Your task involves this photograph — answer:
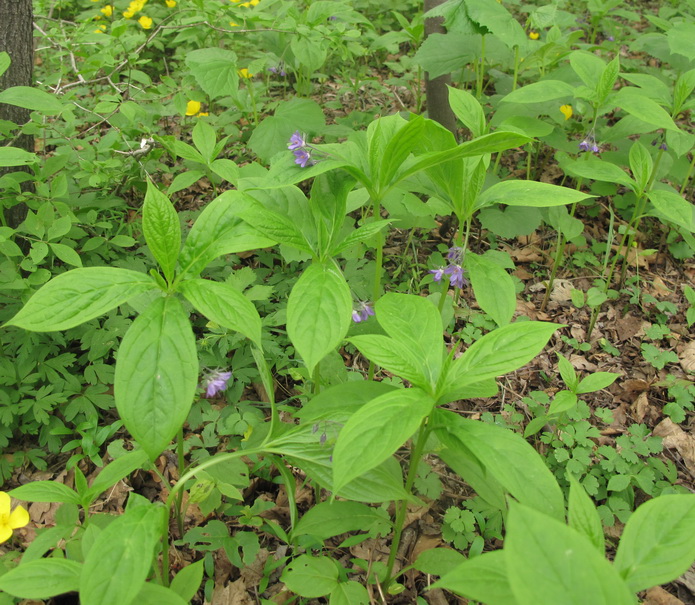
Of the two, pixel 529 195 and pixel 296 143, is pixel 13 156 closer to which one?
pixel 296 143

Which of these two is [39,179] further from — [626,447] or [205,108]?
[626,447]

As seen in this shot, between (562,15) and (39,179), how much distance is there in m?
3.44

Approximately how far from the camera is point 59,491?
150 centimetres

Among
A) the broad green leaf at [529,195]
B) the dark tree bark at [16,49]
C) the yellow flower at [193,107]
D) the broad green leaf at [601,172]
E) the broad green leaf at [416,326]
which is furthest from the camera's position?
the yellow flower at [193,107]

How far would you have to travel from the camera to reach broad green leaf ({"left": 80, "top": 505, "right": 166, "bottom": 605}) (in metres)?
1.11

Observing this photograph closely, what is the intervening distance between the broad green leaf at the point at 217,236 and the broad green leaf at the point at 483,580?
0.95m

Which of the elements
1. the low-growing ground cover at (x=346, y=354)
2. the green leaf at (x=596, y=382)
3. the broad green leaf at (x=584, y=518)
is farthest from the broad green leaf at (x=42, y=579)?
the green leaf at (x=596, y=382)

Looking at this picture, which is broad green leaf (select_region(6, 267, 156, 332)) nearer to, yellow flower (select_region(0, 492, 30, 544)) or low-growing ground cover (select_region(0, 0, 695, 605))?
low-growing ground cover (select_region(0, 0, 695, 605))

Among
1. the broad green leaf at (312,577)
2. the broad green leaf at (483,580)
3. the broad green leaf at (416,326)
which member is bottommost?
the broad green leaf at (312,577)

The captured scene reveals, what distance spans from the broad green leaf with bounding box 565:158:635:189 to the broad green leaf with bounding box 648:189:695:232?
0.14m

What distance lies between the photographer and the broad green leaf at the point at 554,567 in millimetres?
874

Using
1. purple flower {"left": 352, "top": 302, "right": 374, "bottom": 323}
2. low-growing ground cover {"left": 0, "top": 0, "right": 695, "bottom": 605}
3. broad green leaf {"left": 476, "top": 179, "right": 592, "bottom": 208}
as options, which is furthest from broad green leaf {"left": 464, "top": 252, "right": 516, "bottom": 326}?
purple flower {"left": 352, "top": 302, "right": 374, "bottom": 323}

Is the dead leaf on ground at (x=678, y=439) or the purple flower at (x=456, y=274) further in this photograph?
the dead leaf on ground at (x=678, y=439)

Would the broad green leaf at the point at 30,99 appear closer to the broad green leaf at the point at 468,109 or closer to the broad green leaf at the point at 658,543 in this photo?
the broad green leaf at the point at 468,109
